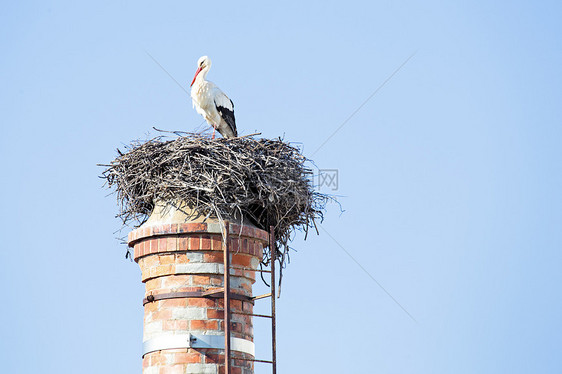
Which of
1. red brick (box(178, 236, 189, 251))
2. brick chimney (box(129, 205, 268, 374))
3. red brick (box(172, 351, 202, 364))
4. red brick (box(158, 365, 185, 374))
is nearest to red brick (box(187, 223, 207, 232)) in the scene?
brick chimney (box(129, 205, 268, 374))

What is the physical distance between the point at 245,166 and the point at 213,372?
2.27 m

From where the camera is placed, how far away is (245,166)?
9398mm

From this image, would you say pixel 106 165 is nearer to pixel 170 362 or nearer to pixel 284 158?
pixel 284 158

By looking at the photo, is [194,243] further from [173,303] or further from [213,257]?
[173,303]

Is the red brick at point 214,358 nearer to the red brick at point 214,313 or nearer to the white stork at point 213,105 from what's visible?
the red brick at point 214,313

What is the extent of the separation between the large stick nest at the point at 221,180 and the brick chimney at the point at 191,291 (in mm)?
260

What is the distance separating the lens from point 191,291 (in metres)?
8.56

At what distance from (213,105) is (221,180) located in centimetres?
453

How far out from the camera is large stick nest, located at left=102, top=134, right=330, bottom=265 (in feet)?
30.1

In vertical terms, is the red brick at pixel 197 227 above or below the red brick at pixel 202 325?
above

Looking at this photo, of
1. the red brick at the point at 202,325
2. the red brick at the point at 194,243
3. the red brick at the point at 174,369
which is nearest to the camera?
the red brick at the point at 174,369

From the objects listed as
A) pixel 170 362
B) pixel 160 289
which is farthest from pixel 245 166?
pixel 170 362

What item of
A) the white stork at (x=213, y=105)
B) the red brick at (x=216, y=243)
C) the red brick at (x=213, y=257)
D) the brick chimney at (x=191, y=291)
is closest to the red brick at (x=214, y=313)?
the brick chimney at (x=191, y=291)

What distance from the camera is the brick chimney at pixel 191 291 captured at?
838 cm
